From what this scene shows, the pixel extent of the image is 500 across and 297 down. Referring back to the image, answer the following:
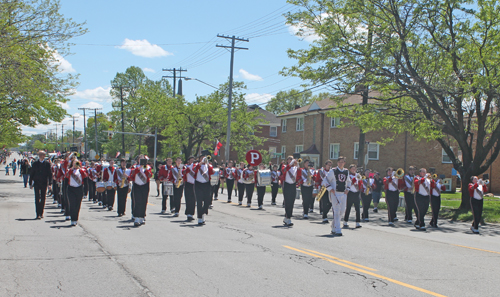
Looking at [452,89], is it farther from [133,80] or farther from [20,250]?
[133,80]

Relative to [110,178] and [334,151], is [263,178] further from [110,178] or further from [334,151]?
[334,151]

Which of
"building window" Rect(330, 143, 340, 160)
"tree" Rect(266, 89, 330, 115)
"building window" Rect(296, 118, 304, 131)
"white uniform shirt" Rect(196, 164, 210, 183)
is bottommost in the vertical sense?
"white uniform shirt" Rect(196, 164, 210, 183)

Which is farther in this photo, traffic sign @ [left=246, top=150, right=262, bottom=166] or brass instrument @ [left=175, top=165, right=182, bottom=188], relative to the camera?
traffic sign @ [left=246, top=150, right=262, bottom=166]

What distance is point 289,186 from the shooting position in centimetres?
1377

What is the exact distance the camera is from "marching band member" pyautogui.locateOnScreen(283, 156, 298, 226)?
13.4 meters

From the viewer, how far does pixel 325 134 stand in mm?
43594

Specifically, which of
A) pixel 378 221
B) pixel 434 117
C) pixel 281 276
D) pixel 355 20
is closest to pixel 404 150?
pixel 434 117

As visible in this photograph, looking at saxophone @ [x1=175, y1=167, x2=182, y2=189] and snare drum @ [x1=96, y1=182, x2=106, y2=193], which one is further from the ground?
saxophone @ [x1=175, y1=167, x2=182, y2=189]

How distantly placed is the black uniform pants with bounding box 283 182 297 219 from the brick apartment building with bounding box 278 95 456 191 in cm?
2150

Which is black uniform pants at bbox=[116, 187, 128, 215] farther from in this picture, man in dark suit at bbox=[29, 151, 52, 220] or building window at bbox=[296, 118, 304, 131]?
building window at bbox=[296, 118, 304, 131]

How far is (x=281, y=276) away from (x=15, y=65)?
17.8m

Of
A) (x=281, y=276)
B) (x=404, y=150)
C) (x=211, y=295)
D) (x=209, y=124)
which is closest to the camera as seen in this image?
(x=211, y=295)

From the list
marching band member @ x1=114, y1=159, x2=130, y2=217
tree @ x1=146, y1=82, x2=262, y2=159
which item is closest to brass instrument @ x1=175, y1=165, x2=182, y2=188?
marching band member @ x1=114, y1=159, x2=130, y2=217

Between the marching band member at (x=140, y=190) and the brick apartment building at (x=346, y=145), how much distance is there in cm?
2362
